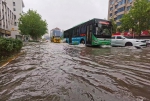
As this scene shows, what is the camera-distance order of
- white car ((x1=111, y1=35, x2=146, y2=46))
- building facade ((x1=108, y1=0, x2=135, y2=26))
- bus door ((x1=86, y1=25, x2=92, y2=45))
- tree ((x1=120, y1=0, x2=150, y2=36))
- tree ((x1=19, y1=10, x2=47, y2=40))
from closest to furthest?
→ bus door ((x1=86, y1=25, x2=92, y2=45)) → white car ((x1=111, y1=35, x2=146, y2=46)) → tree ((x1=120, y1=0, x2=150, y2=36)) → building facade ((x1=108, y1=0, x2=135, y2=26)) → tree ((x1=19, y1=10, x2=47, y2=40))

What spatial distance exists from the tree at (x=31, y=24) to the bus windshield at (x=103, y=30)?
129 feet

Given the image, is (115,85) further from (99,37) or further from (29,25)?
(29,25)

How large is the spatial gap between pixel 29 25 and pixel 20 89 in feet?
Answer: 162

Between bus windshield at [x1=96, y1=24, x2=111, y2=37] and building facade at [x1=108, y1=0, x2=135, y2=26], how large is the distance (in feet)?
116

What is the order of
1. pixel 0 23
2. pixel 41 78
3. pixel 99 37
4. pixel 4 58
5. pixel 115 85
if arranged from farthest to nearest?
1. pixel 0 23
2. pixel 99 37
3. pixel 4 58
4. pixel 41 78
5. pixel 115 85

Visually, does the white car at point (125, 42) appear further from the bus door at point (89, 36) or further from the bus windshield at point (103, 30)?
the bus door at point (89, 36)

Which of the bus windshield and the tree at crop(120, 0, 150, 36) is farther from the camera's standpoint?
the tree at crop(120, 0, 150, 36)

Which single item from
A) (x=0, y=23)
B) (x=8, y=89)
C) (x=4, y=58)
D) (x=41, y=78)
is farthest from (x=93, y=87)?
(x=0, y=23)

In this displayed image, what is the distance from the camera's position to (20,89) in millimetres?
3184

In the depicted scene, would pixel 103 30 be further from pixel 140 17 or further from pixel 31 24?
pixel 31 24

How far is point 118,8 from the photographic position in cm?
5319

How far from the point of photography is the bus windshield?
1506 cm

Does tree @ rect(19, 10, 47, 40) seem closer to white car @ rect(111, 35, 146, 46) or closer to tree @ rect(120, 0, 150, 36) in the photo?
tree @ rect(120, 0, 150, 36)

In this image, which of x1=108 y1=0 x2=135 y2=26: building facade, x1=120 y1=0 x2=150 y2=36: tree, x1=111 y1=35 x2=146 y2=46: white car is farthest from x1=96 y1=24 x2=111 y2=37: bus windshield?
x1=108 y1=0 x2=135 y2=26: building facade
